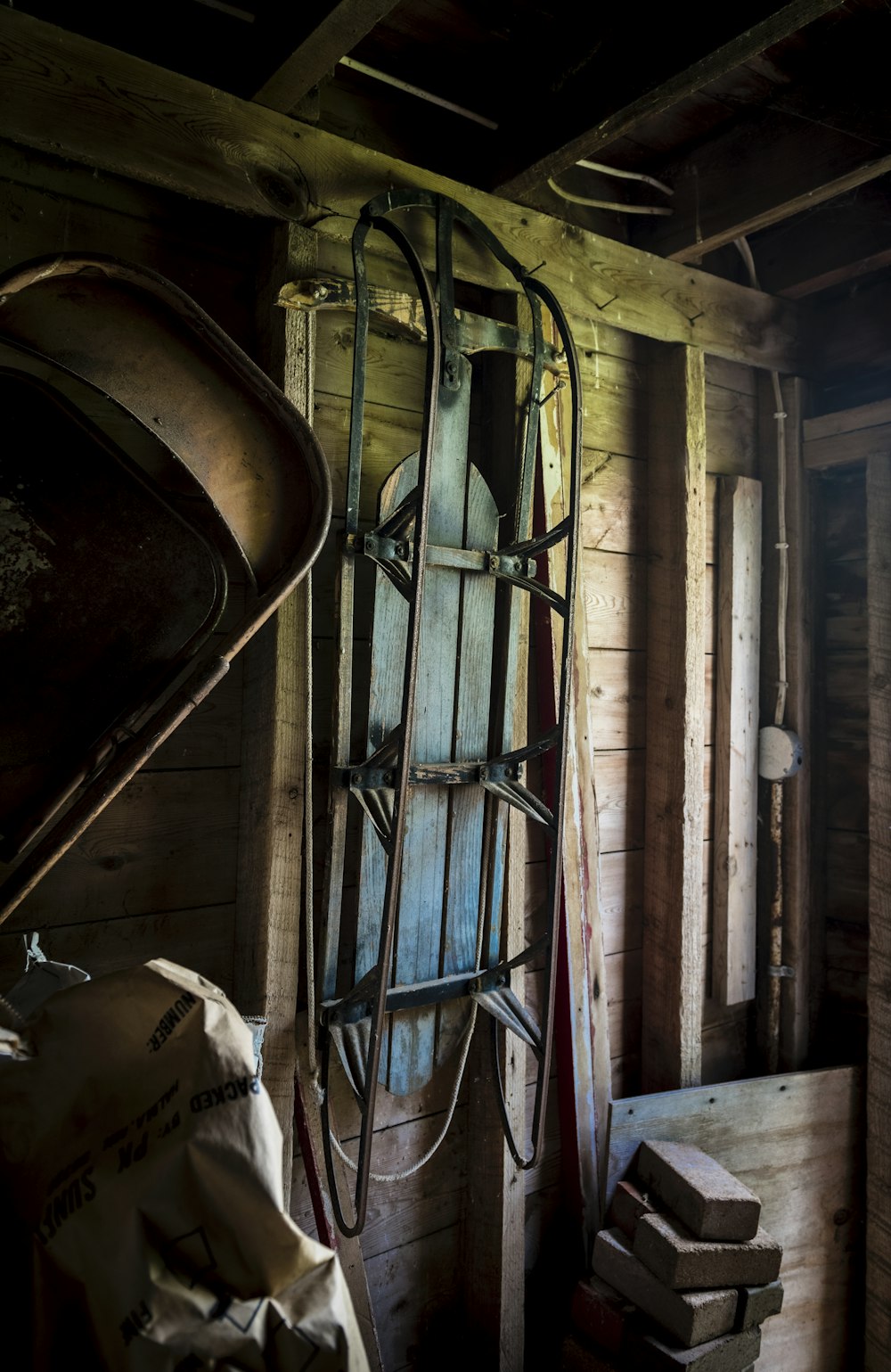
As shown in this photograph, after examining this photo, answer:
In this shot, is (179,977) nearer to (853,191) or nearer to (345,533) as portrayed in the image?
(345,533)

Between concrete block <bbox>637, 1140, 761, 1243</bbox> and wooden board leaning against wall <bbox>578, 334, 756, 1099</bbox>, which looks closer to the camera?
concrete block <bbox>637, 1140, 761, 1243</bbox>

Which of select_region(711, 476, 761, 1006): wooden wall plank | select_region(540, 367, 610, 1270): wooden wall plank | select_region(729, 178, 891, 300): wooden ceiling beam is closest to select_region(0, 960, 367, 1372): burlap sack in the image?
select_region(540, 367, 610, 1270): wooden wall plank

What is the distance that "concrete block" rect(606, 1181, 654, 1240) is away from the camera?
6.19ft

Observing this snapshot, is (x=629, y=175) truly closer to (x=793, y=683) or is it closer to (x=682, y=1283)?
(x=793, y=683)

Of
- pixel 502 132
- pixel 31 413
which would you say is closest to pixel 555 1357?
pixel 31 413

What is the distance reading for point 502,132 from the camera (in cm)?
177

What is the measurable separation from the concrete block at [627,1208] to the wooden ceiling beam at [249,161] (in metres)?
1.90

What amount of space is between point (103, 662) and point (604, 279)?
4.63 feet

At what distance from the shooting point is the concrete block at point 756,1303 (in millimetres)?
1770

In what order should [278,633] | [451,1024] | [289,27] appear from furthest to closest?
[451,1024] < [278,633] < [289,27]

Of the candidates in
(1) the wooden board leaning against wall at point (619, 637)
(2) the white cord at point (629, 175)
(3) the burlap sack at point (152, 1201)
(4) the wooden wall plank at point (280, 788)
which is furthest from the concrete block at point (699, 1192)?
(2) the white cord at point (629, 175)

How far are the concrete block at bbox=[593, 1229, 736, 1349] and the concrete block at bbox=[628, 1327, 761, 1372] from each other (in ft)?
0.06

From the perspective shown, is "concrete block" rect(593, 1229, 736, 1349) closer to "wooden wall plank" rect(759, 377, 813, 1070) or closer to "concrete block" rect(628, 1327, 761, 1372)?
"concrete block" rect(628, 1327, 761, 1372)

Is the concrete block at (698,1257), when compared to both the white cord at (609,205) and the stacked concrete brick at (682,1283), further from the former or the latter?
the white cord at (609,205)
